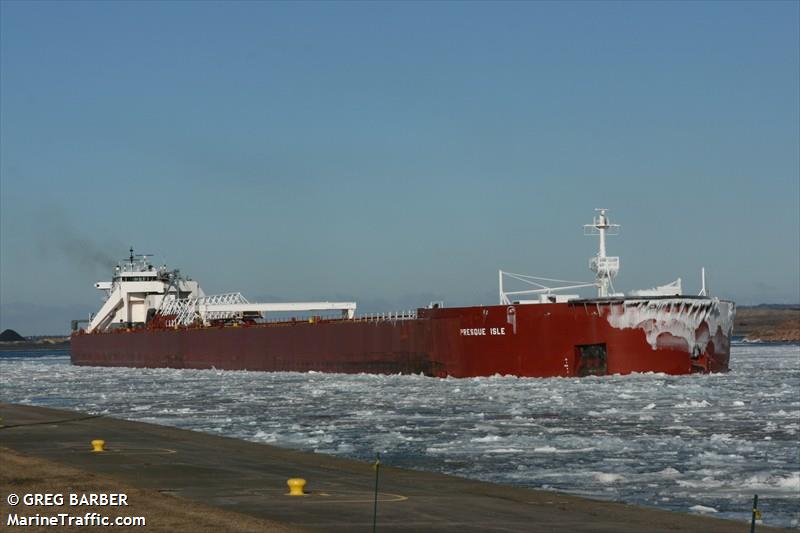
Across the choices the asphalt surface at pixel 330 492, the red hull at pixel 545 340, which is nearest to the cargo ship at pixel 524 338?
the red hull at pixel 545 340

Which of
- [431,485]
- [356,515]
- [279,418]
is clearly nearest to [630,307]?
[279,418]

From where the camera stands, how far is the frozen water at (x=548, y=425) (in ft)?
48.0

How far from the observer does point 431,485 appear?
1390 centimetres

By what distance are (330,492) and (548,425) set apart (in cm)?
1009

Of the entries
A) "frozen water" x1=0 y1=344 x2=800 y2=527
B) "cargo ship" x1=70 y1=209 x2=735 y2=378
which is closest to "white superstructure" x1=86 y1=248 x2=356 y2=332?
"cargo ship" x1=70 y1=209 x2=735 y2=378

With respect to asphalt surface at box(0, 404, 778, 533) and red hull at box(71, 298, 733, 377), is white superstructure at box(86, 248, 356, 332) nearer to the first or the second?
red hull at box(71, 298, 733, 377)

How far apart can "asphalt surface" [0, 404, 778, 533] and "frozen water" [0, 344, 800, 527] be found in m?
1.08

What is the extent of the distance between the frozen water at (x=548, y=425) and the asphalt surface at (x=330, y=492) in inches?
42.6

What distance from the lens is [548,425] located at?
22328 millimetres

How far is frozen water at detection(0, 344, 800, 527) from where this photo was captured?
14633 mm

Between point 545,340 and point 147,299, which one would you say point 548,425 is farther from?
point 147,299

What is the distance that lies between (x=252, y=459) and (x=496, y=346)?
23649mm

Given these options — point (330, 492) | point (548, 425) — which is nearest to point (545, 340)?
point (548, 425)

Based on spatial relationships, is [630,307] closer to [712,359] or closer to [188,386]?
[712,359]
